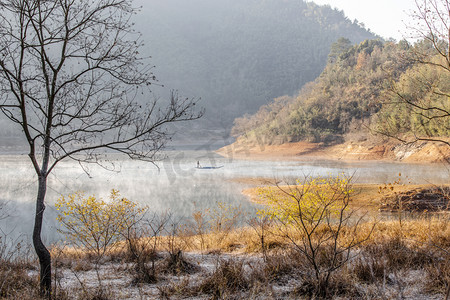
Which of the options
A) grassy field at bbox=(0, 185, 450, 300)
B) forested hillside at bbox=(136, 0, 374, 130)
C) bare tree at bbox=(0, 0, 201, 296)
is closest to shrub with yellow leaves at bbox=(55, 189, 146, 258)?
grassy field at bbox=(0, 185, 450, 300)

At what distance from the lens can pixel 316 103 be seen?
44.6 metres

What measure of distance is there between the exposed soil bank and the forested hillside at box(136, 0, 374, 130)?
43664 millimetres

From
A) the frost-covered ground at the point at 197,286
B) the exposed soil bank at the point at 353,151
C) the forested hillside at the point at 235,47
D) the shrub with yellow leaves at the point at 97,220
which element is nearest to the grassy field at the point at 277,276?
the frost-covered ground at the point at 197,286

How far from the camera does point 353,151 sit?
3312 cm

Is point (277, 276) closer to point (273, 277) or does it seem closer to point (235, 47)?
point (273, 277)

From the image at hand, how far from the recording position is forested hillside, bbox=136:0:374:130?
3880 inches

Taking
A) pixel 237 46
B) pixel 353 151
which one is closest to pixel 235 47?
pixel 237 46

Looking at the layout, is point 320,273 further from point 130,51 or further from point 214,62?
point 214,62

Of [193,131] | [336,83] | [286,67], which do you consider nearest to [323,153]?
[336,83]

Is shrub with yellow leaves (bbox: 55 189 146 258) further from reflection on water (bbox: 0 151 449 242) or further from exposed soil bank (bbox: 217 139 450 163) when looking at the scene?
exposed soil bank (bbox: 217 139 450 163)

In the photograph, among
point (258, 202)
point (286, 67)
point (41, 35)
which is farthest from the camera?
point (286, 67)

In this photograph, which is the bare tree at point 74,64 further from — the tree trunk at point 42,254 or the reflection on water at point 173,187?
the reflection on water at point 173,187

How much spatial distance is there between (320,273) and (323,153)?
34363 mm

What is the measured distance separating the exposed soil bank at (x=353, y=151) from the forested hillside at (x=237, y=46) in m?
43.7
